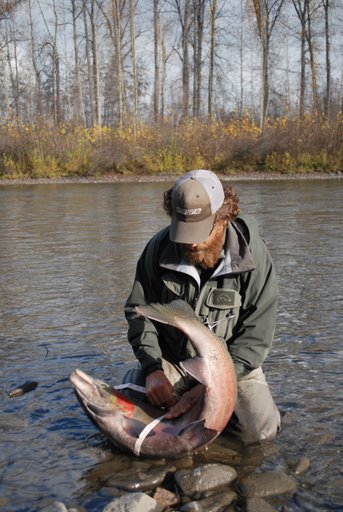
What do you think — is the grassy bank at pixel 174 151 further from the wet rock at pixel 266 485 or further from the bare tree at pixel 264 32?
the wet rock at pixel 266 485

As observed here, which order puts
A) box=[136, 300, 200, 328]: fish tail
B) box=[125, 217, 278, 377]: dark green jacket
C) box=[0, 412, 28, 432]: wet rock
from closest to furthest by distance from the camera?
box=[136, 300, 200, 328]: fish tail < box=[125, 217, 278, 377]: dark green jacket < box=[0, 412, 28, 432]: wet rock

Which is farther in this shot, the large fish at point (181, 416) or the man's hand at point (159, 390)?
the man's hand at point (159, 390)

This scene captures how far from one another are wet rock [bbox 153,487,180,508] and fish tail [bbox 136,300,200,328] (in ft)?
2.49

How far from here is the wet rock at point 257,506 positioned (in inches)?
111

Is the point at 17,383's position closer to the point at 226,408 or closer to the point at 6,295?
the point at 226,408

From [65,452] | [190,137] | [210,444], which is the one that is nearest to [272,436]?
[210,444]

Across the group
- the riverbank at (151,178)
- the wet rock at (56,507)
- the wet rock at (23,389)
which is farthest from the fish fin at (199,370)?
the riverbank at (151,178)

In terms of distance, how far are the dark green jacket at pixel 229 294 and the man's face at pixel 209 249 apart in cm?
5

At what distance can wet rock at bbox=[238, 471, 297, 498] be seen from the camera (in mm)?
2988

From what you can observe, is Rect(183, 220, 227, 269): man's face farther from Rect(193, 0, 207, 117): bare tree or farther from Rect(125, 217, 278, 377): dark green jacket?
Rect(193, 0, 207, 117): bare tree

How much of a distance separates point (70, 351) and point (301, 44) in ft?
118

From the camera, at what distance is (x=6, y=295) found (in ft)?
22.7

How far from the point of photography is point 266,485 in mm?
3035

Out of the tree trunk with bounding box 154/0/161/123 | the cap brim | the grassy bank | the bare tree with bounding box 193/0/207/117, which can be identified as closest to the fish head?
the cap brim
